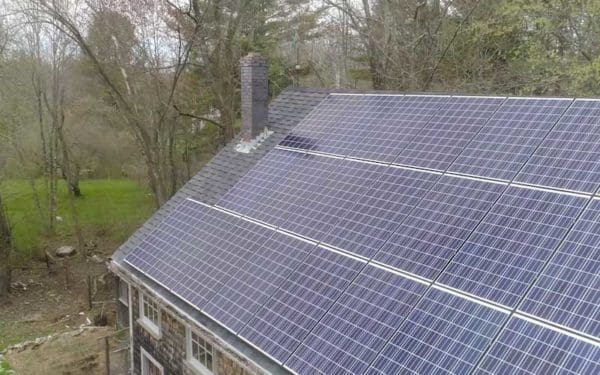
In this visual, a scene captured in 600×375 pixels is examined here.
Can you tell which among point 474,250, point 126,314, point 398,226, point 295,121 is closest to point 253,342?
point 398,226

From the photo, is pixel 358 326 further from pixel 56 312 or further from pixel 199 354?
pixel 56 312

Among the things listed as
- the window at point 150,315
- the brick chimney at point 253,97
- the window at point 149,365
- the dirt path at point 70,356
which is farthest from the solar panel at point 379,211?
the dirt path at point 70,356

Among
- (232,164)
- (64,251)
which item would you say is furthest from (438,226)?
(64,251)

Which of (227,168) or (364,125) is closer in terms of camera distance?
(364,125)

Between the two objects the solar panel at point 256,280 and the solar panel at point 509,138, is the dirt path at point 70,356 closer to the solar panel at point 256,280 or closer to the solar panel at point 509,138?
the solar panel at point 256,280

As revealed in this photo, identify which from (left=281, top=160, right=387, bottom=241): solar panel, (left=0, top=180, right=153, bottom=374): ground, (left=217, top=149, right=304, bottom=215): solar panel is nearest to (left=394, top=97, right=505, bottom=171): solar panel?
(left=281, top=160, right=387, bottom=241): solar panel

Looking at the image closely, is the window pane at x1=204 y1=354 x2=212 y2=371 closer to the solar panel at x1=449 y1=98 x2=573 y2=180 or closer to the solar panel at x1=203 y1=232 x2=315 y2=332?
the solar panel at x1=203 y1=232 x2=315 y2=332
